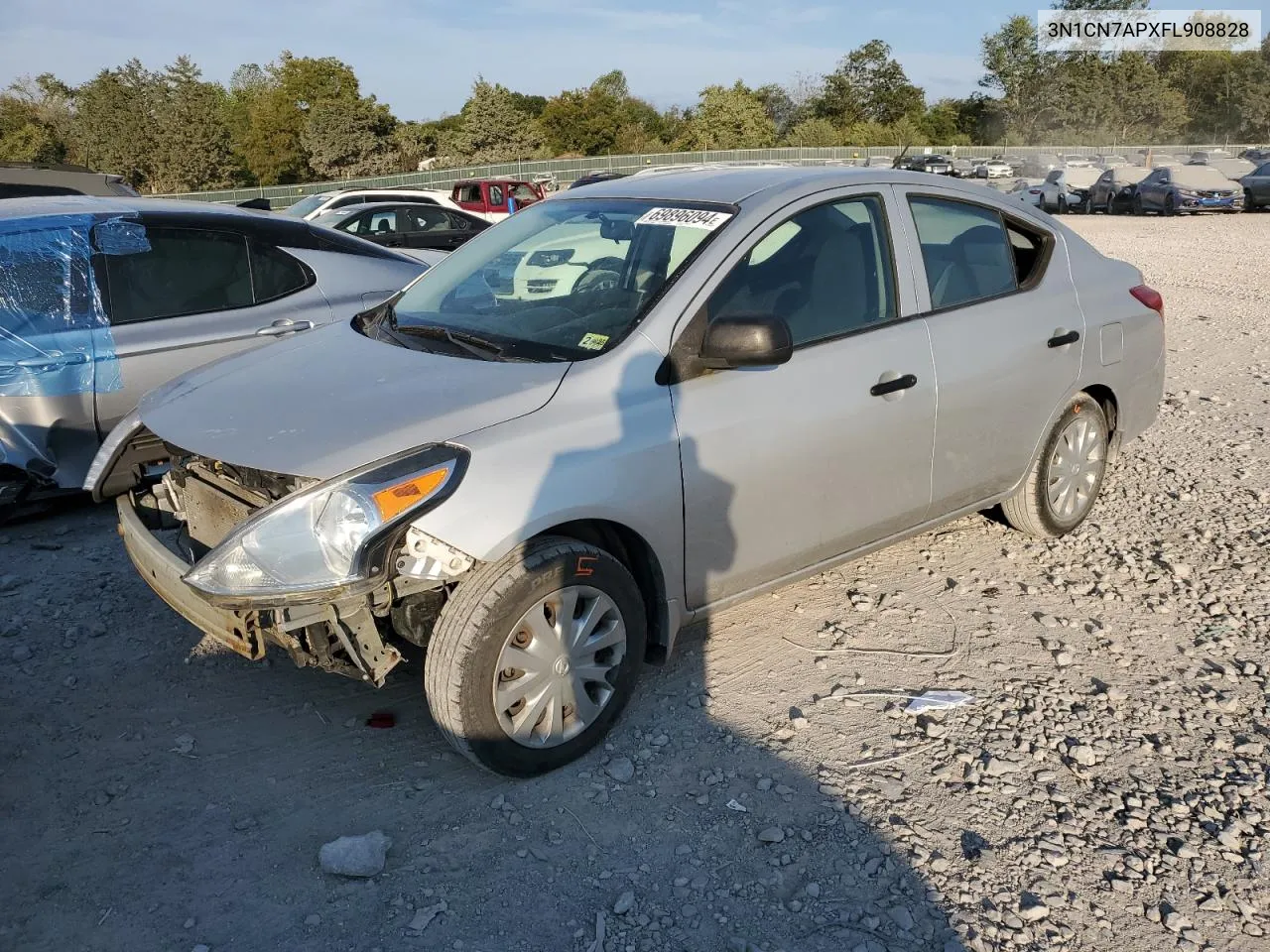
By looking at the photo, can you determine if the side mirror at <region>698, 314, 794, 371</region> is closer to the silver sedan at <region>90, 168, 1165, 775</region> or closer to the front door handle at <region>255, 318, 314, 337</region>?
the silver sedan at <region>90, 168, 1165, 775</region>

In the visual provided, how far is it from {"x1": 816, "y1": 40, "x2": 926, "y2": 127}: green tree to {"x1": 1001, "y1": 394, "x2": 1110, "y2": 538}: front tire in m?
80.0

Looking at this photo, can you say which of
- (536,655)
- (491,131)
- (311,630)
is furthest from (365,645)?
(491,131)

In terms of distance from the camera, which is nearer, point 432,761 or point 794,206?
point 432,761

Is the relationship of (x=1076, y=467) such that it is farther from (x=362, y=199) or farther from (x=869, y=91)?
(x=869, y=91)

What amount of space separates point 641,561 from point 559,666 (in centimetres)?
45

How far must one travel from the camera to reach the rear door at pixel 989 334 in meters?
4.23

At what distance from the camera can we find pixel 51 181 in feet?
33.6

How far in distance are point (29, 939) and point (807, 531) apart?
104 inches

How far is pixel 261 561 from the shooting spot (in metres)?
2.94

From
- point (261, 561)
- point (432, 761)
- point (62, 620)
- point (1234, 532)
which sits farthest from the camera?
point (1234, 532)

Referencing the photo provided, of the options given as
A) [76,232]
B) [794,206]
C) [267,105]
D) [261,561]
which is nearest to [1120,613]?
[794,206]

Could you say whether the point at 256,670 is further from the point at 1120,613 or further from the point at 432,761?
the point at 1120,613

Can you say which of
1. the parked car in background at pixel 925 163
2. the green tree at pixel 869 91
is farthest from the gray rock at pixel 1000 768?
the green tree at pixel 869 91

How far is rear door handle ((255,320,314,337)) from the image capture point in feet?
18.5
